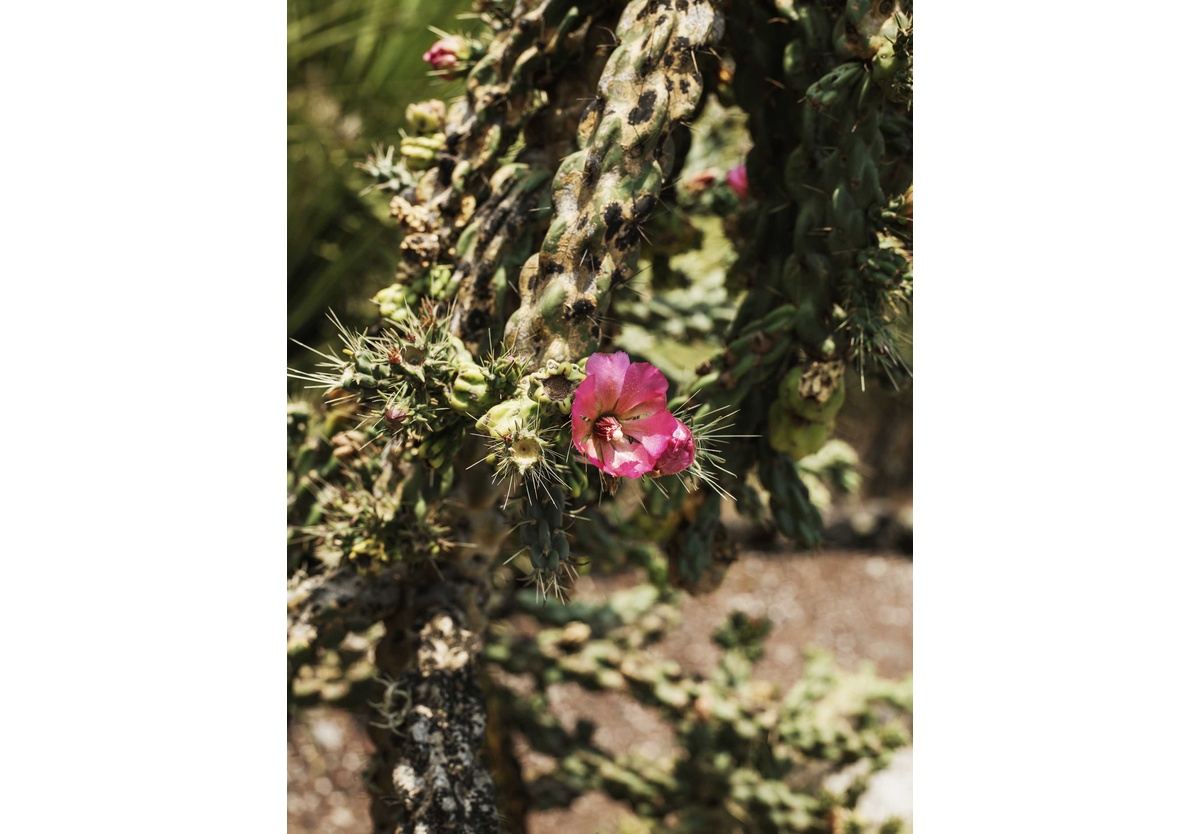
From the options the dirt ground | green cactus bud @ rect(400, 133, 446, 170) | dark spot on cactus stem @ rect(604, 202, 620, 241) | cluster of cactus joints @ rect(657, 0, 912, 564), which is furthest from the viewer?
the dirt ground

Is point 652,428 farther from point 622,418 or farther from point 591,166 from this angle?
point 591,166

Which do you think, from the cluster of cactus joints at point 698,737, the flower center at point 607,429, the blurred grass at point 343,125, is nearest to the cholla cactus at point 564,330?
the flower center at point 607,429

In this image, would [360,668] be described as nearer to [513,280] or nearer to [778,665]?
[513,280]

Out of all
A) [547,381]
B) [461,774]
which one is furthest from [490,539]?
[547,381]

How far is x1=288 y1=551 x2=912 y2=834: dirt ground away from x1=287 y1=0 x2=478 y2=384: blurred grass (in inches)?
42.9

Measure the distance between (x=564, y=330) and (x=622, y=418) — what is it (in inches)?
4.8

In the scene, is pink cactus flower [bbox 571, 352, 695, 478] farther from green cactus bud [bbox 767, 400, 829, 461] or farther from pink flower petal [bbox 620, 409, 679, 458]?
green cactus bud [bbox 767, 400, 829, 461]

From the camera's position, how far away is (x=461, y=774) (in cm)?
134

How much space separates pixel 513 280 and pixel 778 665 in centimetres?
268

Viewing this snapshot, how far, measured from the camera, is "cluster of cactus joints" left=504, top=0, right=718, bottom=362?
113 centimetres

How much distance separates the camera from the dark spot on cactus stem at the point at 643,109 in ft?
3.80

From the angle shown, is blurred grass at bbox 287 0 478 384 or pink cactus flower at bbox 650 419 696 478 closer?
pink cactus flower at bbox 650 419 696 478

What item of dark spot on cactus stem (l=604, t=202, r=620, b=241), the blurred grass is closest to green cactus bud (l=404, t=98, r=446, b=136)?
dark spot on cactus stem (l=604, t=202, r=620, b=241)

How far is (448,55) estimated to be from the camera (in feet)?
4.92
